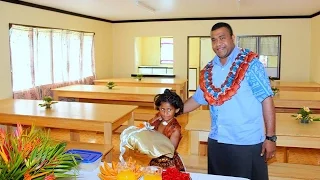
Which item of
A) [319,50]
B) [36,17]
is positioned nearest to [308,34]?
[319,50]

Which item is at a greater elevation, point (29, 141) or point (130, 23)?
point (130, 23)

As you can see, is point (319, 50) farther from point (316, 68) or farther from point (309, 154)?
point (309, 154)

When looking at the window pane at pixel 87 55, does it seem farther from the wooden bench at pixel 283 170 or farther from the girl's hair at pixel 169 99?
the girl's hair at pixel 169 99

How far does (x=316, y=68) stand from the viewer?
678cm

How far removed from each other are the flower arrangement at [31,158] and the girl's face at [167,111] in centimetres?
73

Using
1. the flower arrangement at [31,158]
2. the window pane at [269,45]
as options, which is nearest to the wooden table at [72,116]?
the flower arrangement at [31,158]

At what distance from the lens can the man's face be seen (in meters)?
1.87

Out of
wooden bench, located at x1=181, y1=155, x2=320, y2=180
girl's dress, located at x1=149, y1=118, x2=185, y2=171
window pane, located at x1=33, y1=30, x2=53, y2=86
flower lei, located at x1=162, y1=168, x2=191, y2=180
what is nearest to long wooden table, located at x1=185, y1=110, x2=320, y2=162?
wooden bench, located at x1=181, y1=155, x2=320, y2=180

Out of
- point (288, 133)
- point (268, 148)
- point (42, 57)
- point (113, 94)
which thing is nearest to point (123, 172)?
point (268, 148)

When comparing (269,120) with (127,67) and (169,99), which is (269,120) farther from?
(127,67)

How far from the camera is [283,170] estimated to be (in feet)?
9.36

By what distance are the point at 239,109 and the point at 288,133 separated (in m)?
1.17

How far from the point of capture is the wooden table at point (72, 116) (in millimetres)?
3329

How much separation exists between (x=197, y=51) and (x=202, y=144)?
24.3 feet
